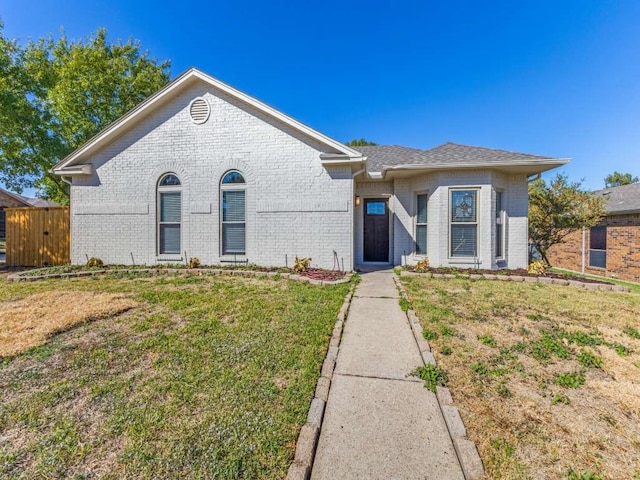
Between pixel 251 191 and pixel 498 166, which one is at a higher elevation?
pixel 498 166

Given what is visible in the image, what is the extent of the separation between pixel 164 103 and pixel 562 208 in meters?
14.0

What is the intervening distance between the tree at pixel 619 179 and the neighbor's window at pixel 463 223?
1874 inches

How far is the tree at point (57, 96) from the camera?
38.1 ft

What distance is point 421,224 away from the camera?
9508 millimetres

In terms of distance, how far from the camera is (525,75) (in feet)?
37.8

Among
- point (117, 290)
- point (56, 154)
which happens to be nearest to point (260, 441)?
point (117, 290)

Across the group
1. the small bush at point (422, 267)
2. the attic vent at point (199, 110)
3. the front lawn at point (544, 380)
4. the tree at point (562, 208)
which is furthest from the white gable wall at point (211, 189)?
the tree at point (562, 208)

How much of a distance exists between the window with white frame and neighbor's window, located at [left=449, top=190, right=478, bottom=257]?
3.24 feet

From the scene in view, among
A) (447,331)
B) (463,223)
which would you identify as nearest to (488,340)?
(447,331)

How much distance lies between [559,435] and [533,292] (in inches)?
207

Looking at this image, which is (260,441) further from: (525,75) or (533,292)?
(525,75)

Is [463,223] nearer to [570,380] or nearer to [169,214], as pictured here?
[570,380]

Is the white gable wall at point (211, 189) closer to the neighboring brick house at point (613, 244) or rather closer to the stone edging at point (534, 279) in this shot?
the stone edging at point (534, 279)

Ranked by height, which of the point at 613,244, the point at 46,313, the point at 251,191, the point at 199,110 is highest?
the point at 199,110
